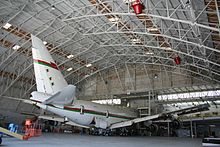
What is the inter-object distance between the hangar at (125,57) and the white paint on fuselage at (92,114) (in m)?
0.30

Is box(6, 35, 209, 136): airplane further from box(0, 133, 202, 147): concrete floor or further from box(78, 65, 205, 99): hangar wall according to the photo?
box(78, 65, 205, 99): hangar wall

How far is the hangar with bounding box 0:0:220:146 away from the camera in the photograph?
826 inches

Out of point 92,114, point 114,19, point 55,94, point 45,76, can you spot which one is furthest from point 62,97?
point 114,19

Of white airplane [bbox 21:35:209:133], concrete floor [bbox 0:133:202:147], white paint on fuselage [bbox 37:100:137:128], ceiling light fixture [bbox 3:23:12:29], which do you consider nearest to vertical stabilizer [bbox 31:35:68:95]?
white airplane [bbox 21:35:209:133]

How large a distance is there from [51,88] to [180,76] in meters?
27.1

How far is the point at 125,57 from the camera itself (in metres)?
39.3

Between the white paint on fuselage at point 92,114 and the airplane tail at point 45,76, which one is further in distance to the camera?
the white paint on fuselage at point 92,114

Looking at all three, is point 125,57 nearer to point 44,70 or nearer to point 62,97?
point 44,70

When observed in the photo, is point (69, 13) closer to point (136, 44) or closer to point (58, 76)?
point (58, 76)

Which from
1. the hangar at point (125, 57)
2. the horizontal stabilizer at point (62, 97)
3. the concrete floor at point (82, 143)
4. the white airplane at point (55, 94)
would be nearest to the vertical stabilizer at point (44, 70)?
the white airplane at point (55, 94)

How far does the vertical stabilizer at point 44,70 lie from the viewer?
1705 centimetres

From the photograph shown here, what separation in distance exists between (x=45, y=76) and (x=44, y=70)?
1.82 ft

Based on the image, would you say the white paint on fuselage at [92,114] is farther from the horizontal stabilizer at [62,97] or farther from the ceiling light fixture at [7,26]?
the ceiling light fixture at [7,26]

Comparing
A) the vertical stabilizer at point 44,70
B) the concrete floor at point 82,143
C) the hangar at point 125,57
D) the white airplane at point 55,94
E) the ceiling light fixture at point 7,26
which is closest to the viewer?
the concrete floor at point 82,143
